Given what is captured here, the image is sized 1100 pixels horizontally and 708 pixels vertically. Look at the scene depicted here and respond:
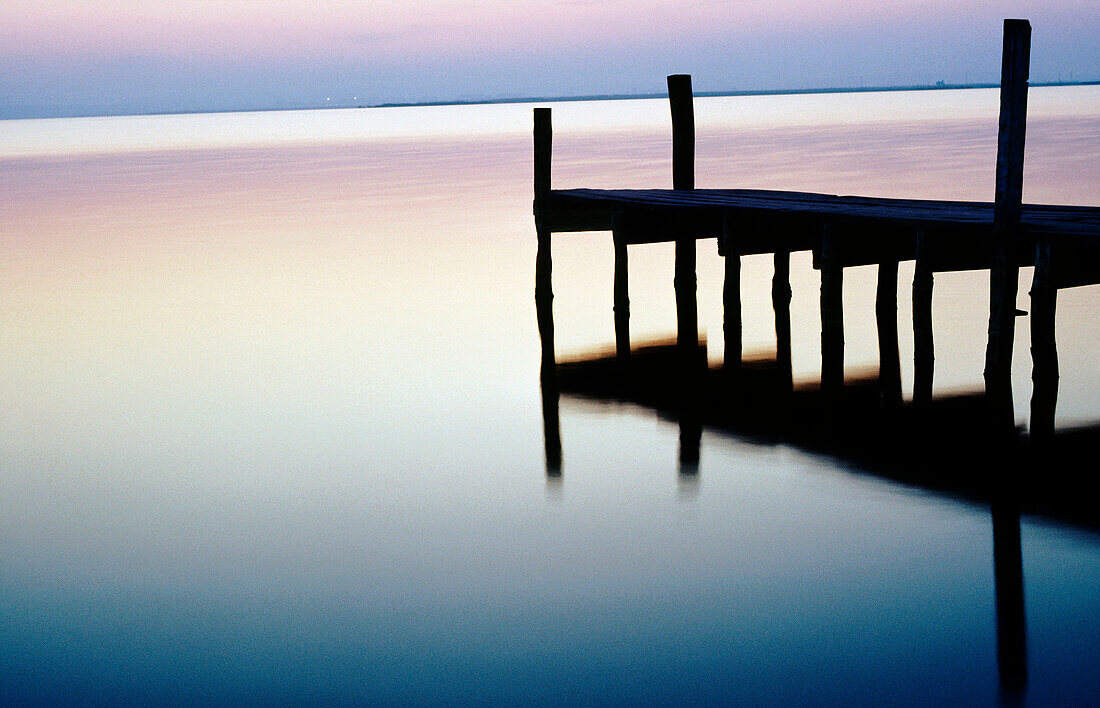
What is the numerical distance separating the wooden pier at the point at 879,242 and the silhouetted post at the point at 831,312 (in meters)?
0.01

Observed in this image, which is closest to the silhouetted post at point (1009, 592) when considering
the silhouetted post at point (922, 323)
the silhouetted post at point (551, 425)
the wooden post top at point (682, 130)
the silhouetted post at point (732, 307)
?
the silhouetted post at point (922, 323)

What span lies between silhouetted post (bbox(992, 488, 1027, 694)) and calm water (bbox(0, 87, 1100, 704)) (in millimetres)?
46

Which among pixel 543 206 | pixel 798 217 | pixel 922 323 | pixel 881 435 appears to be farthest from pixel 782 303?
pixel 543 206

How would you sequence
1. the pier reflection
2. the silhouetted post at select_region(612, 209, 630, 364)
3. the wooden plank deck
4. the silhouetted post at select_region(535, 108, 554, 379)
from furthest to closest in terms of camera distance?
1. the silhouetted post at select_region(535, 108, 554, 379)
2. the silhouetted post at select_region(612, 209, 630, 364)
3. the wooden plank deck
4. the pier reflection

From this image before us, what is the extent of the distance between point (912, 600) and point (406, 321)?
8802 mm

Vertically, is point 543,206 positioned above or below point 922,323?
above

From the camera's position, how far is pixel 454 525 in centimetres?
695

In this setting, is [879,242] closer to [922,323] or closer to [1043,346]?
[922,323]

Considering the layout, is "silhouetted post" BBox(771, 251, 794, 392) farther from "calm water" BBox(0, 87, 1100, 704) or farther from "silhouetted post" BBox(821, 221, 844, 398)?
"silhouetted post" BBox(821, 221, 844, 398)

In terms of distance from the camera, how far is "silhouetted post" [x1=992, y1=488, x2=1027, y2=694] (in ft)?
16.1

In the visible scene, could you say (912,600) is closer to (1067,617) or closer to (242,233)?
(1067,617)

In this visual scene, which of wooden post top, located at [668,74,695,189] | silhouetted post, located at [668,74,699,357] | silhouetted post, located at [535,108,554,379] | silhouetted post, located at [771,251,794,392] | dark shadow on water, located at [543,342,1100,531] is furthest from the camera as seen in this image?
silhouetted post, located at [535,108,554,379]

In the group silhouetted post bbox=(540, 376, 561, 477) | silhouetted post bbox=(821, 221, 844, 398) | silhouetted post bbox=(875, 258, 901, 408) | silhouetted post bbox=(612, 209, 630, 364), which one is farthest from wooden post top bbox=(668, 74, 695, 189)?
silhouetted post bbox=(540, 376, 561, 477)

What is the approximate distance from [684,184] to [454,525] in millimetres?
7464
